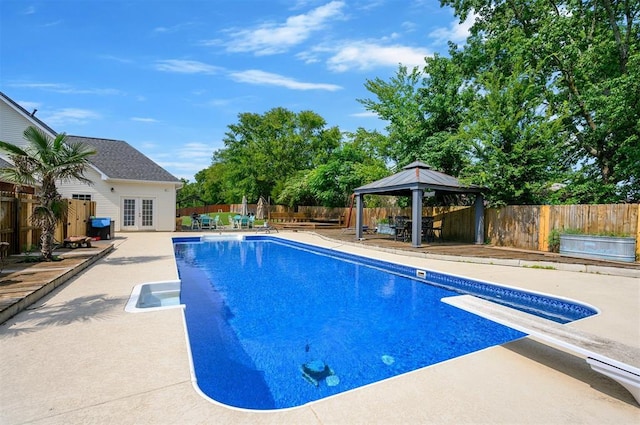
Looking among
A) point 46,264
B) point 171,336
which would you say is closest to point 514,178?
point 171,336

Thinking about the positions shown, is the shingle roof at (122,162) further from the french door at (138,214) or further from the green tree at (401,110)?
the green tree at (401,110)

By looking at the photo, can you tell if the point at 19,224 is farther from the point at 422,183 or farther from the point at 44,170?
the point at 422,183

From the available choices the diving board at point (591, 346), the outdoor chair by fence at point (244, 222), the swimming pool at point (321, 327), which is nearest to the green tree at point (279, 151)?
the outdoor chair by fence at point (244, 222)

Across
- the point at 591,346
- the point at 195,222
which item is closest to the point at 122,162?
the point at 195,222

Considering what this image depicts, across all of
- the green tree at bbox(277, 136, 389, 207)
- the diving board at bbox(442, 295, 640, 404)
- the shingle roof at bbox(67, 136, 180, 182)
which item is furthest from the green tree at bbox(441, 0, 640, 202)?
the shingle roof at bbox(67, 136, 180, 182)

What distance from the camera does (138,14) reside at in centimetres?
1064

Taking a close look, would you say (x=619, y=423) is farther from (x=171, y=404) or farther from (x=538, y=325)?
(x=171, y=404)

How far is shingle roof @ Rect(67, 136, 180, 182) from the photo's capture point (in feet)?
62.1

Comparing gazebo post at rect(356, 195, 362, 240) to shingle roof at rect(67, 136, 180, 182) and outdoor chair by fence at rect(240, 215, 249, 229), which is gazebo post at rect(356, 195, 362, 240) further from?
shingle roof at rect(67, 136, 180, 182)

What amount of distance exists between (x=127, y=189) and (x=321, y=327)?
17.7 meters

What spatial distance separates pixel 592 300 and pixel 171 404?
21.2 feet

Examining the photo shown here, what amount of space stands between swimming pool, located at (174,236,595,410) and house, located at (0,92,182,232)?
1159 centimetres

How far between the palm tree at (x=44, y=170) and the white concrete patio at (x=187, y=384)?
3.91m

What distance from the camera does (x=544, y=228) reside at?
11531 millimetres
